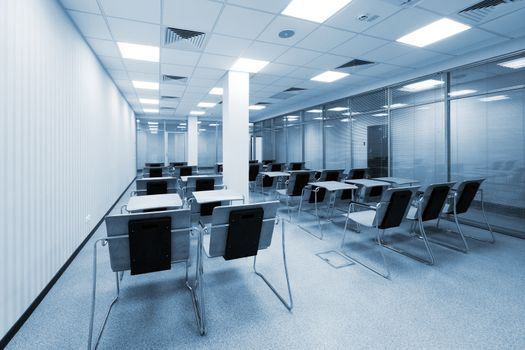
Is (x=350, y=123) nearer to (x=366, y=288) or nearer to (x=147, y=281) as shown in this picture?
(x=366, y=288)

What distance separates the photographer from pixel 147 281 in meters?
2.68

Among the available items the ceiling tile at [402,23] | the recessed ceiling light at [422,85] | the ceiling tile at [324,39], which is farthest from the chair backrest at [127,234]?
the recessed ceiling light at [422,85]

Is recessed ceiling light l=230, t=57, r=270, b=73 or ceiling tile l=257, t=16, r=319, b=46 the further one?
recessed ceiling light l=230, t=57, r=270, b=73

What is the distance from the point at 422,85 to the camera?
213 inches

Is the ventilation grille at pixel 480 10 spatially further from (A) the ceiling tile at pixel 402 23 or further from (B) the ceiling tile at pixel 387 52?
(B) the ceiling tile at pixel 387 52

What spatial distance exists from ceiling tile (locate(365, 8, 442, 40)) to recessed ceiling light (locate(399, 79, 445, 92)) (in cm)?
181

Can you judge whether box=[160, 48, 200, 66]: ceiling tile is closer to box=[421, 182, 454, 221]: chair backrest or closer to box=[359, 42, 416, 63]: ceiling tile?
box=[359, 42, 416, 63]: ceiling tile

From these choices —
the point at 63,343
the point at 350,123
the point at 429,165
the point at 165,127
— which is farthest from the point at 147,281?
the point at 165,127

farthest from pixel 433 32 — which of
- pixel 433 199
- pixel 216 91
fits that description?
pixel 216 91

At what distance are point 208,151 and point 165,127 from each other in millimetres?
2452

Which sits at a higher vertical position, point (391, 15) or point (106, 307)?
point (391, 15)

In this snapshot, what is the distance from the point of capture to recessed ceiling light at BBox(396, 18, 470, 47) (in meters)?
3.58

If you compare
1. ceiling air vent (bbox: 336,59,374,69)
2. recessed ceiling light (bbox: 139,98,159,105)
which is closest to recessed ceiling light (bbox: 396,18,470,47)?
ceiling air vent (bbox: 336,59,374,69)

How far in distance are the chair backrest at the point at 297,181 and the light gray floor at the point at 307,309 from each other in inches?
74.7
